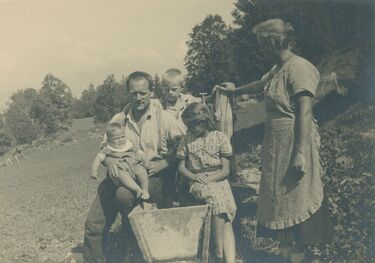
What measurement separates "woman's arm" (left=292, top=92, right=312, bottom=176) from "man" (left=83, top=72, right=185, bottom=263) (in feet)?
4.27

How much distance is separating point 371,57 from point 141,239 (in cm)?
535

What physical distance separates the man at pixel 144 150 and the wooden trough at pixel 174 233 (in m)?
0.58

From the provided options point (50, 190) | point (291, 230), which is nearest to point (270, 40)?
point (291, 230)

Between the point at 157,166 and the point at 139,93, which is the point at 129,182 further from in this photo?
the point at 139,93

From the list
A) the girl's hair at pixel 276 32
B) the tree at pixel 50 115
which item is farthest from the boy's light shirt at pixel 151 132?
the tree at pixel 50 115

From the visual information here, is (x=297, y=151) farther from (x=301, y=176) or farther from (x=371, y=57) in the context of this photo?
(x=371, y=57)

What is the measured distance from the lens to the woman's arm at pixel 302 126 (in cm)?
309

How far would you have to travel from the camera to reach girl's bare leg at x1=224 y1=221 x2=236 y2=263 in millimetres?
3572

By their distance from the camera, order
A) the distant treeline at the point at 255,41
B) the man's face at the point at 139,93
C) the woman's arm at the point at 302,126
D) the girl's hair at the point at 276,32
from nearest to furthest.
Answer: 1. the woman's arm at the point at 302,126
2. the girl's hair at the point at 276,32
3. the man's face at the point at 139,93
4. the distant treeline at the point at 255,41

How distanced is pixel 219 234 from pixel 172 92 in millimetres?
1920

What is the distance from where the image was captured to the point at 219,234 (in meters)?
3.60

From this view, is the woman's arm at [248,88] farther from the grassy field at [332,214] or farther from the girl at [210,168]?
the grassy field at [332,214]

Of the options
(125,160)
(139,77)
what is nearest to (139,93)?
(139,77)

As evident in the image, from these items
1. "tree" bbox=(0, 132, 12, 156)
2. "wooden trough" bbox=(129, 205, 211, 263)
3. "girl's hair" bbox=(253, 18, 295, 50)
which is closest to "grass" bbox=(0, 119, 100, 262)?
"wooden trough" bbox=(129, 205, 211, 263)
